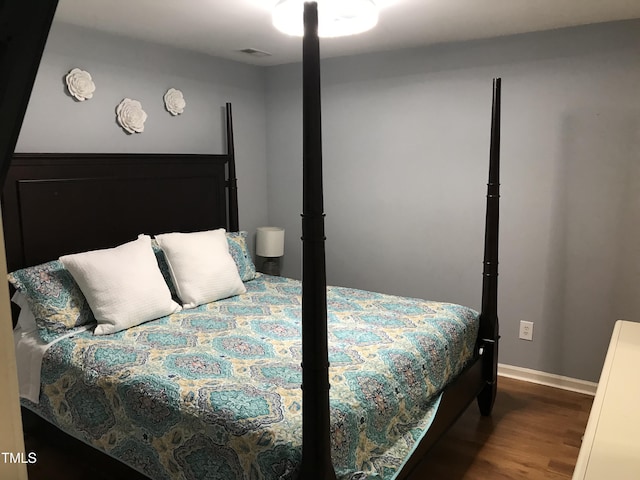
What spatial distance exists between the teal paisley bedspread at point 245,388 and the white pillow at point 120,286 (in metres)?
0.07

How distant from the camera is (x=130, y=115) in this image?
10.3ft

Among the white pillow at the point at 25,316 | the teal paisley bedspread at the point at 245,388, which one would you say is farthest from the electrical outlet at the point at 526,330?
the white pillow at the point at 25,316

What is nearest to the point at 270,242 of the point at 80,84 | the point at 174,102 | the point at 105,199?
the point at 174,102

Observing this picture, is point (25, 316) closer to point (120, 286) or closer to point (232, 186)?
point (120, 286)

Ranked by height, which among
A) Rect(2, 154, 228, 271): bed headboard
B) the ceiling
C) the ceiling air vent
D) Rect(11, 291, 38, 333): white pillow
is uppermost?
the ceiling air vent

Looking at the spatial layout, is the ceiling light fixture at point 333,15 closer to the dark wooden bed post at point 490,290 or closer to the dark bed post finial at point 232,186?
the dark wooden bed post at point 490,290

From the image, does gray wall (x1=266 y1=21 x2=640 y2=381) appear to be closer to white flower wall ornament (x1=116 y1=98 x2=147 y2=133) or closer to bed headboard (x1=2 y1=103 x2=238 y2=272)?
bed headboard (x1=2 y1=103 x2=238 y2=272)

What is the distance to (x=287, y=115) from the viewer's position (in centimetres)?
411

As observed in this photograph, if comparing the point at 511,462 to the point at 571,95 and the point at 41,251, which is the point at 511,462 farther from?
the point at 41,251

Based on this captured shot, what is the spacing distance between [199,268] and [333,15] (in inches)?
60.2

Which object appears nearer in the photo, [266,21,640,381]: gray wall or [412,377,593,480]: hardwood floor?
[412,377,593,480]: hardwood floor

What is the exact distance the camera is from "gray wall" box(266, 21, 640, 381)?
2922mm

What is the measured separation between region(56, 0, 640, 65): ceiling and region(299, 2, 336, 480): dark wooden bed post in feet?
4.25

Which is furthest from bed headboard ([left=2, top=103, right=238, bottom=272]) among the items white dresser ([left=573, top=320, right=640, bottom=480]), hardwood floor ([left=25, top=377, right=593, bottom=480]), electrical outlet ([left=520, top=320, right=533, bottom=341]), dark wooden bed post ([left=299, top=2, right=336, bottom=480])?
white dresser ([left=573, top=320, right=640, bottom=480])
